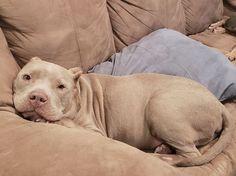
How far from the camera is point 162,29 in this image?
9.40 feet

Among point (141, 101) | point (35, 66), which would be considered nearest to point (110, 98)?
point (141, 101)

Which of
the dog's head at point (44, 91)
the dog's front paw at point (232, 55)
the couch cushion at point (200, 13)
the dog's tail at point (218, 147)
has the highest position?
the dog's head at point (44, 91)

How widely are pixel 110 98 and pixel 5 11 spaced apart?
26.8 inches

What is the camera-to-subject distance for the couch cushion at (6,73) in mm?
1846

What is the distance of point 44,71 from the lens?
1.96 meters

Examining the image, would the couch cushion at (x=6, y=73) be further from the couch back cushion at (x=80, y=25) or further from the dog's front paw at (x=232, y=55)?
the dog's front paw at (x=232, y=55)

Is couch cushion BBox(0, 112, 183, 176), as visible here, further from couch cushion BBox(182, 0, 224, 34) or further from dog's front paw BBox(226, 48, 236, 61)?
couch cushion BBox(182, 0, 224, 34)

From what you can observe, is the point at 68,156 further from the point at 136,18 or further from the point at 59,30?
the point at 136,18

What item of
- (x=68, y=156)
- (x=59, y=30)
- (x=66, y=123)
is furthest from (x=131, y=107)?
(x=68, y=156)

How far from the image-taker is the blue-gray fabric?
2482 millimetres

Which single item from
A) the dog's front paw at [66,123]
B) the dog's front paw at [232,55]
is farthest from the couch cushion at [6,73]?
the dog's front paw at [232,55]

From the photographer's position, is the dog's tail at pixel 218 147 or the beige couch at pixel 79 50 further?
the dog's tail at pixel 218 147

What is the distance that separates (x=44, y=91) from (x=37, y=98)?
5cm

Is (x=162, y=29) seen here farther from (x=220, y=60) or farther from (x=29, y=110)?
(x=29, y=110)
